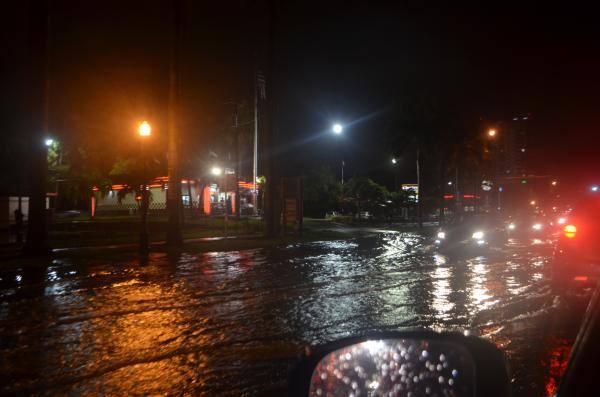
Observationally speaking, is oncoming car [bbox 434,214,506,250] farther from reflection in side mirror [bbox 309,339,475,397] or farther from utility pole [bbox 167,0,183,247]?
reflection in side mirror [bbox 309,339,475,397]

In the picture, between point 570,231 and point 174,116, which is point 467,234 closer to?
point 570,231

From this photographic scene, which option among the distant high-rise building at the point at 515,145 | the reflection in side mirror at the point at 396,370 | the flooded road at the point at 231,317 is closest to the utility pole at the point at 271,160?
the flooded road at the point at 231,317

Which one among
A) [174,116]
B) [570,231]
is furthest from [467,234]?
[174,116]

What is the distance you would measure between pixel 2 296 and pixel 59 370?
592 centimetres

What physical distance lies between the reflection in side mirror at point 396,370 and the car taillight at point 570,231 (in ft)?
28.8

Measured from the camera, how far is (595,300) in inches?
71.9

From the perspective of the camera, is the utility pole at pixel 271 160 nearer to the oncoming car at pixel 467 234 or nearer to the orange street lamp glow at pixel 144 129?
the orange street lamp glow at pixel 144 129

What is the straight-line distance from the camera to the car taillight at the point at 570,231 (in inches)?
387

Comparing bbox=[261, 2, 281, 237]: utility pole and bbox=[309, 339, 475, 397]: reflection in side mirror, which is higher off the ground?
bbox=[261, 2, 281, 237]: utility pole

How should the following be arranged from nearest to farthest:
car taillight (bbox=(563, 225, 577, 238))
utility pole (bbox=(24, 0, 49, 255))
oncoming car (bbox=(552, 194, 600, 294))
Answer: oncoming car (bbox=(552, 194, 600, 294)) < car taillight (bbox=(563, 225, 577, 238)) < utility pole (bbox=(24, 0, 49, 255))

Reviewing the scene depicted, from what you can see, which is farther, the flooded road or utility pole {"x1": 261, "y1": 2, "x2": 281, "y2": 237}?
utility pole {"x1": 261, "y1": 2, "x2": 281, "y2": 237}

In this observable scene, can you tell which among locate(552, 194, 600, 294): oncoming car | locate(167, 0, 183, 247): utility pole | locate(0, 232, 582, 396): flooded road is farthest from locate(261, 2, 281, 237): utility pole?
locate(552, 194, 600, 294): oncoming car

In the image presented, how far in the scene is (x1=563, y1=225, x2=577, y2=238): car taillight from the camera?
9.84m

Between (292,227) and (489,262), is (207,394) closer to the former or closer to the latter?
(489,262)
